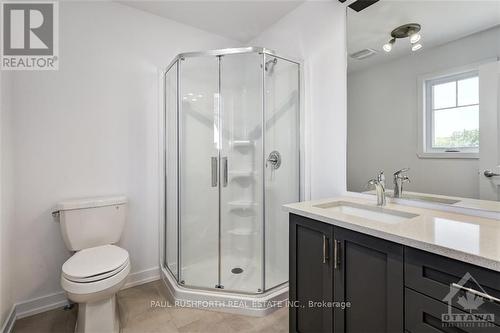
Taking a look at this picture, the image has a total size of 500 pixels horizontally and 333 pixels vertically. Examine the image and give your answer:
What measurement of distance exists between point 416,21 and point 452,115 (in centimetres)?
61

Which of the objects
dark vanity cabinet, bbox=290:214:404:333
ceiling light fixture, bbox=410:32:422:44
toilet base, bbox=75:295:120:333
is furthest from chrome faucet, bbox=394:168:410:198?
toilet base, bbox=75:295:120:333

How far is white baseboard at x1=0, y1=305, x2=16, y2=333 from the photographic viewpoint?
1.60 metres

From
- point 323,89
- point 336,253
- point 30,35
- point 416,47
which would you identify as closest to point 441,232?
point 336,253

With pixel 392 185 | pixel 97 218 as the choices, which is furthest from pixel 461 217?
pixel 97 218

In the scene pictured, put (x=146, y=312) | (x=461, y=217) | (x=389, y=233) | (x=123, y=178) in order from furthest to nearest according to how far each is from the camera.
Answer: (x=123, y=178), (x=146, y=312), (x=461, y=217), (x=389, y=233)

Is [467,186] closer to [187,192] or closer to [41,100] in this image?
[187,192]

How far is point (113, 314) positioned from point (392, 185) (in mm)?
1983

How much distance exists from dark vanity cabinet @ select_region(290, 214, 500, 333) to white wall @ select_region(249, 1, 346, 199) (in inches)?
27.6

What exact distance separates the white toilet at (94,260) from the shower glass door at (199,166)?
553 millimetres

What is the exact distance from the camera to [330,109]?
195 centimetres

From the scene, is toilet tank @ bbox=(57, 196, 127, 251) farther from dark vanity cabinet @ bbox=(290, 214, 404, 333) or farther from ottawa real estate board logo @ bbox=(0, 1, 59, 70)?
dark vanity cabinet @ bbox=(290, 214, 404, 333)

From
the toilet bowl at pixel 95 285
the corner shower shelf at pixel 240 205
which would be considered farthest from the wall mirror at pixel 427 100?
the toilet bowl at pixel 95 285

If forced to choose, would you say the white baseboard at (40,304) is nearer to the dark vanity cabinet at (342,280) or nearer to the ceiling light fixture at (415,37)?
the dark vanity cabinet at (342,280)

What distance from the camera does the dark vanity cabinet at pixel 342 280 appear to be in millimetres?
1002
